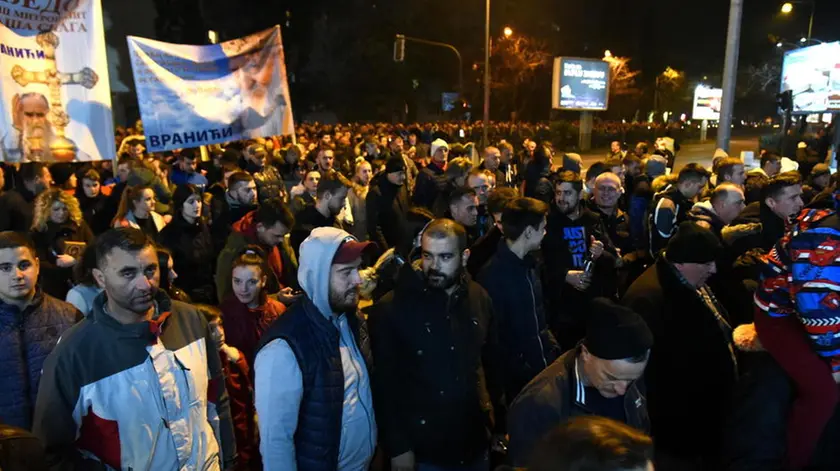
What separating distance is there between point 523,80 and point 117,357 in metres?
49.4

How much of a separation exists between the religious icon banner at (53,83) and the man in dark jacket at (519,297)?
192 inches

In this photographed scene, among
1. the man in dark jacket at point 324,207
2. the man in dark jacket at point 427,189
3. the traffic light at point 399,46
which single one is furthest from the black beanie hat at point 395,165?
the traffic light at point 399,46

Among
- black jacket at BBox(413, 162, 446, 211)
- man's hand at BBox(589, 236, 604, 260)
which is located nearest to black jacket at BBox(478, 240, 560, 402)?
man's hand at BBox(589, 236, 604, 260)

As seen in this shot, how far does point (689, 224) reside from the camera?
3.32 meters

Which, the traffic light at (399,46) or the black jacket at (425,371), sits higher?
the traffic light at (399,46)

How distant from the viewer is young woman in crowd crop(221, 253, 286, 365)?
3.88m

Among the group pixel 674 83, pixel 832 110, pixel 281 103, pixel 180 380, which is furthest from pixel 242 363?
pixel 674 83

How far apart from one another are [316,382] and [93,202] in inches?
257

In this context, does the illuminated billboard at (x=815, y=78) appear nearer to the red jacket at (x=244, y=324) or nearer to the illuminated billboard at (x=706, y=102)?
the red jacket at (x=244, y=324)

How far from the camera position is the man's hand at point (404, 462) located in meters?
2.91

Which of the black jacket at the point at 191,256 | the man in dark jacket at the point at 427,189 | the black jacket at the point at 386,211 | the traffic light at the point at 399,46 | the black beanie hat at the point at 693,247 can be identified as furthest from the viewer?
the traffic light at the point at 399,46

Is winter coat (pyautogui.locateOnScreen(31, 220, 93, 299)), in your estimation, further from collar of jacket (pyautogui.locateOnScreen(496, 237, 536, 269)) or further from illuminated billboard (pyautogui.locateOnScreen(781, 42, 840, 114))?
illuminated billboard (pyautogui.locateOnScreen(781, 42, 840, 114))

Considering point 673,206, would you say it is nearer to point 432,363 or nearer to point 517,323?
point 517,323

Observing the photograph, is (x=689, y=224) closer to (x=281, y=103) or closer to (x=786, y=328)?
(x=786, y=328)
